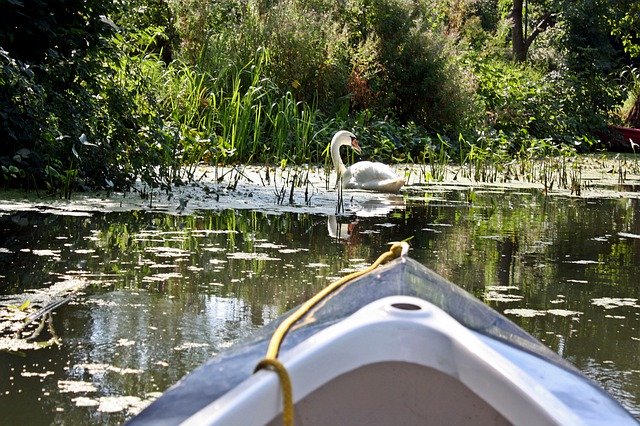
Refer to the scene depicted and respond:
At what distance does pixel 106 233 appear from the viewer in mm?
6531

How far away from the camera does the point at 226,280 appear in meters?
5.18

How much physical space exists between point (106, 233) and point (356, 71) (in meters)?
9.14

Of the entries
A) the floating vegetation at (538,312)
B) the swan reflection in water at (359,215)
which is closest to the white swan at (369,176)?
the swan reflection in water at (359,215)

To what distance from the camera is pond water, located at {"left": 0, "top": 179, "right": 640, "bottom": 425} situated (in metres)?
3.56

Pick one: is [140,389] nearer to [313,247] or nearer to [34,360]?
[34,360]

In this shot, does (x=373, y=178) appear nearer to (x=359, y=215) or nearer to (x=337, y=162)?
(x=337, y=162)

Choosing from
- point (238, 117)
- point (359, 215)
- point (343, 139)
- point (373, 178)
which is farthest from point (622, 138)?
point (359, 215)

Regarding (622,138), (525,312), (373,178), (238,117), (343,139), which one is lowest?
(525,312)

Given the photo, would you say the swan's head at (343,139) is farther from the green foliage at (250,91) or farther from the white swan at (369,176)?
the green foliage at (250,91)

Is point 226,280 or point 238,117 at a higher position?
point 238,117

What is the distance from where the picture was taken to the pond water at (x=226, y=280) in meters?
3.56

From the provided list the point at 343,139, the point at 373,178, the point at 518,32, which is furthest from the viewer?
the point at 518,32

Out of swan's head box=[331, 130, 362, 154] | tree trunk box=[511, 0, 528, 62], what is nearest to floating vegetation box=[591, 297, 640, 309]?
swan's head box=[331, 130, 362, 154]

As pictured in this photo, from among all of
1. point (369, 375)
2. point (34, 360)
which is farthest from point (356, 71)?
point (369, 375)
